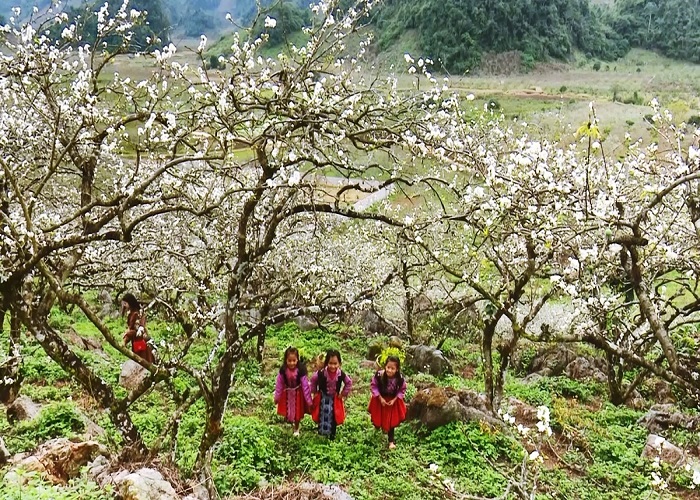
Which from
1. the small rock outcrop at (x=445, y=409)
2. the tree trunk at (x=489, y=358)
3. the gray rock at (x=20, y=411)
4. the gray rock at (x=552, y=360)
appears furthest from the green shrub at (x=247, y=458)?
the gray rock at (x=552, y=360)

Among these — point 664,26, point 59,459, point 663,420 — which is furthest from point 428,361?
point 664,26

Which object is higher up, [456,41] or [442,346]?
[456,41]

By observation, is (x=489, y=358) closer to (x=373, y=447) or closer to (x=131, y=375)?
(x=373, y=447)

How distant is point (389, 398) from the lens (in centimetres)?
824

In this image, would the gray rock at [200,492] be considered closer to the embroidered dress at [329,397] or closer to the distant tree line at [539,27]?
the embroidered dress at [329,397]

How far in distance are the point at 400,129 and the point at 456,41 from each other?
54116mm

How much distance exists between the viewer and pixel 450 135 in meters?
6.57

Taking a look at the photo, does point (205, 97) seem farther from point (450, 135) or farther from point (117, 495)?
point (117, 495)

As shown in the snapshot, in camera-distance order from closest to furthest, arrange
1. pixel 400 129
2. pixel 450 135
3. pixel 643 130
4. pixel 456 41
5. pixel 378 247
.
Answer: pixel 400 129
pixel 450 135
pixel 378 247
pixel 643 130
pixel 456 41

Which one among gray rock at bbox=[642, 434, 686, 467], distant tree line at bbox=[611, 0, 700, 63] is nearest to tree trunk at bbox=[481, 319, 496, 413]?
gray rock at bbox=[642, 434, 686, 467]

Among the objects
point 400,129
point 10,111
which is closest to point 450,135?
point 400,129

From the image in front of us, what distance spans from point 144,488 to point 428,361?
325 inches

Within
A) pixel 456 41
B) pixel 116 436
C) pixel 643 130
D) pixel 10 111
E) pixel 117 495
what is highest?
pixel 456 41

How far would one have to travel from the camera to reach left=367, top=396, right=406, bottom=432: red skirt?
325 inches
